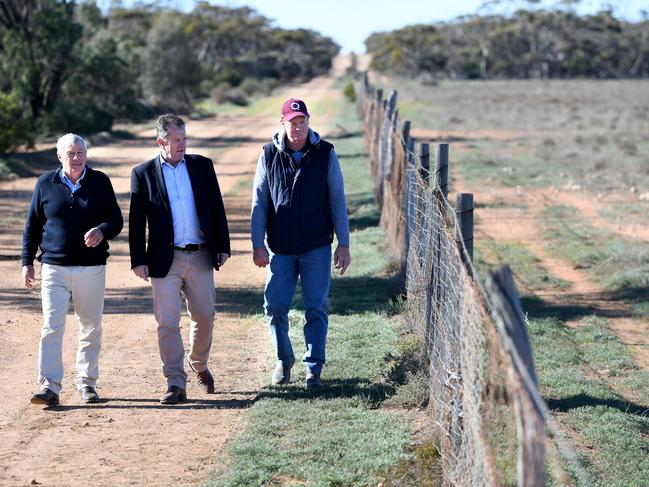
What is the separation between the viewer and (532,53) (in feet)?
343

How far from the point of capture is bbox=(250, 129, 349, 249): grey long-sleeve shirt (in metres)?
7.40

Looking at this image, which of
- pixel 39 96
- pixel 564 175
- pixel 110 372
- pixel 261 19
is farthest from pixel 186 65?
pixel 261 19

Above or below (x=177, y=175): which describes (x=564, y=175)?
below

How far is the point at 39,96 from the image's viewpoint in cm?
3052

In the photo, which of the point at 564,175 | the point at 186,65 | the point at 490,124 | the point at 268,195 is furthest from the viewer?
the point at 186,65

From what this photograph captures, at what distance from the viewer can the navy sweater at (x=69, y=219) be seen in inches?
284

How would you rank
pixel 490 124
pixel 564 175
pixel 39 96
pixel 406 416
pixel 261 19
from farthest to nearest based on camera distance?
pixel 261 19 → pixel 490 124 → pixel 39 96 → pixel 564 175 → pixel 406 416

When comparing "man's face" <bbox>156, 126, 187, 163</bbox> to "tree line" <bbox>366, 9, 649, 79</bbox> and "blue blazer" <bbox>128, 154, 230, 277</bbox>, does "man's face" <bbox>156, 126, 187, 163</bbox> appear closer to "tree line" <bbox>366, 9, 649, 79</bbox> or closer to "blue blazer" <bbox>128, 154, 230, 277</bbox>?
"blue blazer" <bbox>128, 154, 230, 277</bbox>

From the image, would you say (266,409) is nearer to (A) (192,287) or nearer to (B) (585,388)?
(A) (192,287)

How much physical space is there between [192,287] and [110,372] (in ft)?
4.56

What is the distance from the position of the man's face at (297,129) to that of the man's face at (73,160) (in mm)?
1332

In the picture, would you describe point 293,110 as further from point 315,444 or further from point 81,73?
point 81,73

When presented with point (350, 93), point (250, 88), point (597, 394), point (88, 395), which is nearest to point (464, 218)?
point (597, 394)

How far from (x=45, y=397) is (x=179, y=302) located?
1065 millimetres
